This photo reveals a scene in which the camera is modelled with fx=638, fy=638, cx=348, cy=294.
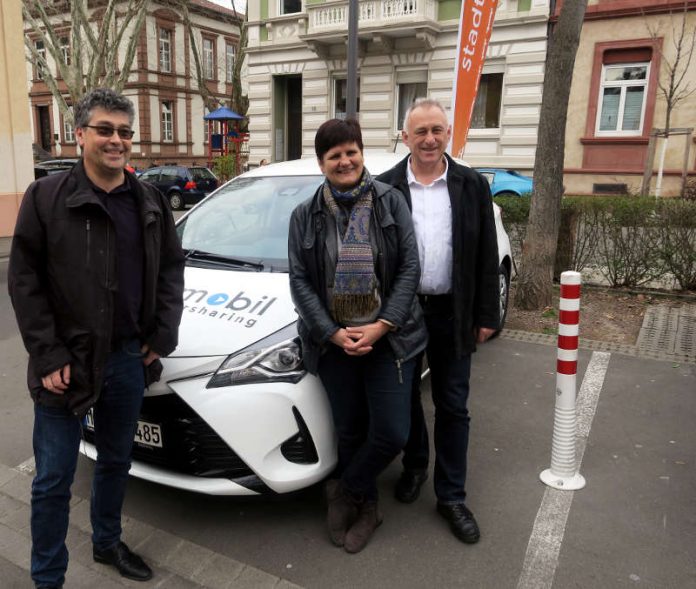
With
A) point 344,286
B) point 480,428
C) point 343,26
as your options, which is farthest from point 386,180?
point 343,26

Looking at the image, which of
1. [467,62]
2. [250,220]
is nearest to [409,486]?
[250,220]

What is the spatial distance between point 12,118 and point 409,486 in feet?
42.7

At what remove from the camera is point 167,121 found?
3747 centimetres

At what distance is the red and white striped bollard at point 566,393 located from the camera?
3.25 metres

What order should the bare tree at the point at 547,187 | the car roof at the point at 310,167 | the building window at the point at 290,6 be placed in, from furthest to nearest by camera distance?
the building window at the point at 290,6 → the bare tree at the point at 547,187 → the car roof at the point at 310,167

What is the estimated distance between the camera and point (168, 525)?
3076 mm

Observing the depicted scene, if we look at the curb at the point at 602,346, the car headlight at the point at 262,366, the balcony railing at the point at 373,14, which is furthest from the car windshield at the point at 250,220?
the balcony railing at the point at 373,14

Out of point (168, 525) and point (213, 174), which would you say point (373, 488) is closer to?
point (168, 525)

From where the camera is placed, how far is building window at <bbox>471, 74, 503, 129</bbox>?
20.1 m

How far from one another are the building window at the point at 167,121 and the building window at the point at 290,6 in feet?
50.4

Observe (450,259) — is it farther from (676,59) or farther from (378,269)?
(676,59)

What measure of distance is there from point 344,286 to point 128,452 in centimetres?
112

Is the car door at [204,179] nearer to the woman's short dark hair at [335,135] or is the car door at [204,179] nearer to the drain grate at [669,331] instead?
the drain grate at [669,331]

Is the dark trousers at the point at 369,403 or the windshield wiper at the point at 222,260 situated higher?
the windshield wiper at the point at 222,260
